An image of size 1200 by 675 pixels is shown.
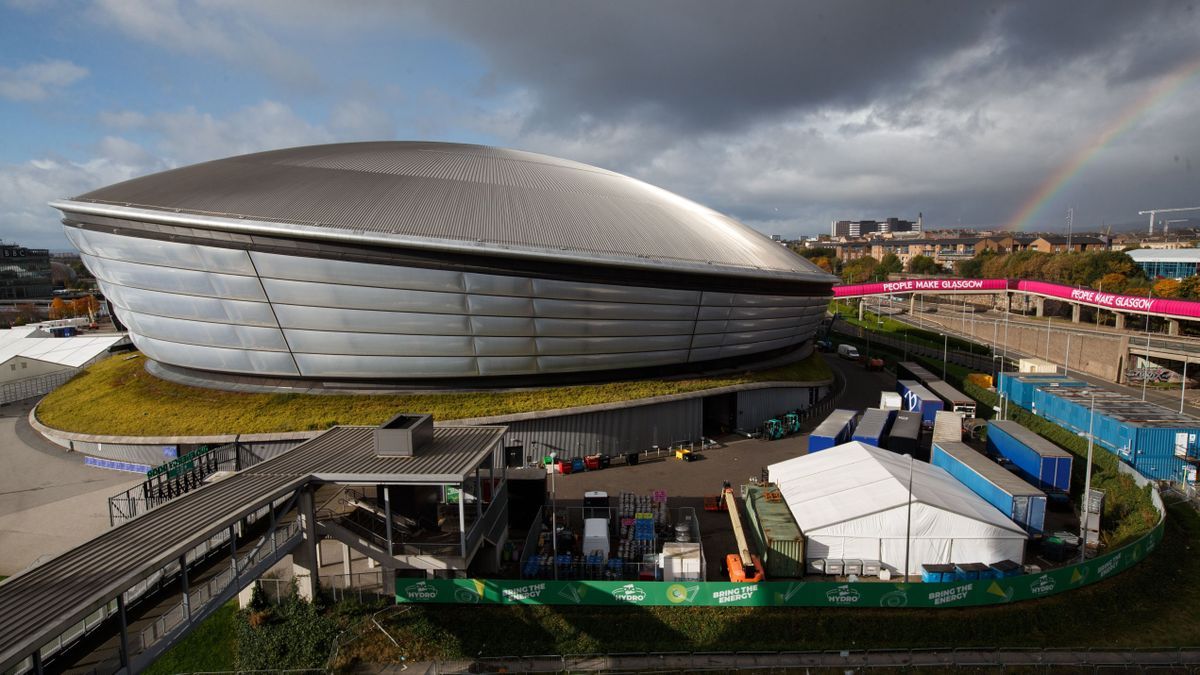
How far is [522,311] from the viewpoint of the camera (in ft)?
89.6

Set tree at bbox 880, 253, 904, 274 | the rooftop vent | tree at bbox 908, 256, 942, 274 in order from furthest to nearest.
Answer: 1. tree at bbox 880, 253, 904, 274
2. tree at bbox 908, 256, 942, 274
3. the rooftop vent

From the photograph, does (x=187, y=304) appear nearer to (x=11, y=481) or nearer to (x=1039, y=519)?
(x=11, y=481)

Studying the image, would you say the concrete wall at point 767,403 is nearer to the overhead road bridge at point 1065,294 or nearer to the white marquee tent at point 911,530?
the white marquee tent at point 911,530

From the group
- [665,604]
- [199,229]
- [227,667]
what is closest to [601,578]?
[665,604]

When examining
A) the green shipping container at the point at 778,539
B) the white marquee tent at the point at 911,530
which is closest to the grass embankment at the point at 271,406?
the green shipping container at the point at 778,539

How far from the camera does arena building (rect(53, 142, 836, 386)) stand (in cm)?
2559

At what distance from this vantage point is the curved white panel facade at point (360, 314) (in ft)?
84.9

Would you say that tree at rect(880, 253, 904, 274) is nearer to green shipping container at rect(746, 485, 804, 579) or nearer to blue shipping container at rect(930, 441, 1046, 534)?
blue shipping container at rect(930, 441, 1046, 534)

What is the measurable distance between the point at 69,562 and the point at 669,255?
23.9 meters

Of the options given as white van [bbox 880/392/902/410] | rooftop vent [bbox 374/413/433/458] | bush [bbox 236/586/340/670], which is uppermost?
rooftop vent [bbox 374/413/433/458]

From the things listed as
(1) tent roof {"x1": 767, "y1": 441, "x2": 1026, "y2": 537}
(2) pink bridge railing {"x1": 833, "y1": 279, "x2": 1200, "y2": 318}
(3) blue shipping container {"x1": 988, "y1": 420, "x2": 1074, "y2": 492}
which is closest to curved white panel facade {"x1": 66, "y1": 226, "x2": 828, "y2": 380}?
(1) tent roof {"x1": 767, "y1": 441, "x2": 1026, "y2": 537}

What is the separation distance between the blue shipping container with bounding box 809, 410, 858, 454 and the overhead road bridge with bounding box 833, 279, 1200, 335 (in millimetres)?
39068

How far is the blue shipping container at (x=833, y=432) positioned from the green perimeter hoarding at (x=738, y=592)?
10.5 meters

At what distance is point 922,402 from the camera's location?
115ft
